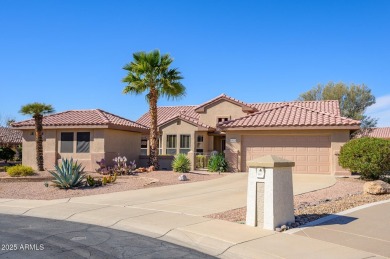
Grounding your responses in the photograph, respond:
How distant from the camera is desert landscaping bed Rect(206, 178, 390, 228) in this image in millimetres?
10023

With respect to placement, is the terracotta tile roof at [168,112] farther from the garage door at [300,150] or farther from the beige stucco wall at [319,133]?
the garage door at [300,150]

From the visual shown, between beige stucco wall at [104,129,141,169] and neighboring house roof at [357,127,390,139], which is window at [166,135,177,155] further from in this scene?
neighboring house roof at [357,127,390,139]

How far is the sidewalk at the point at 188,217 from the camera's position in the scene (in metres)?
7.18

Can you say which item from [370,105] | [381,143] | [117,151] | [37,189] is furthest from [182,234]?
[370,105]

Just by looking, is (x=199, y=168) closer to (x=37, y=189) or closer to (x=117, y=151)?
(x=117, y=151)

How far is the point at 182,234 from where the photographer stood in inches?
327

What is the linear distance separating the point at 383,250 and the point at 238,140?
A: 16.9 m

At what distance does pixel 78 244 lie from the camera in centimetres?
753

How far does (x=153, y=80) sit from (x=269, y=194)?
17180mm

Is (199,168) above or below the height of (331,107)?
below

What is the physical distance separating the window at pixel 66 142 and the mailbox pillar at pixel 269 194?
19024mm

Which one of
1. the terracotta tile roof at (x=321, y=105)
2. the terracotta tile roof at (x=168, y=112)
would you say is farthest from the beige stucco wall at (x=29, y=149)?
the terracotta tile roof at (x=321, y=105)

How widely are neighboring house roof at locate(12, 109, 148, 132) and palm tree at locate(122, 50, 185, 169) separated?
2380 mm

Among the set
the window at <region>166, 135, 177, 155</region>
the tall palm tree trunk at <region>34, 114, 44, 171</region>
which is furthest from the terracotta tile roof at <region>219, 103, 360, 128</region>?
the tall palm tree trunk at <region>34, 114, 44, 171</region>
